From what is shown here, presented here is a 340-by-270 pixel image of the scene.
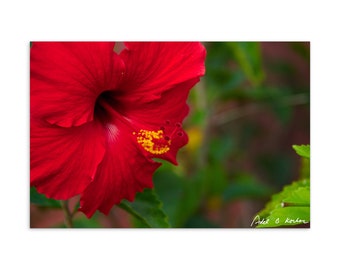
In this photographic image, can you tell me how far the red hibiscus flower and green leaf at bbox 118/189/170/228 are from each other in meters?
0.03

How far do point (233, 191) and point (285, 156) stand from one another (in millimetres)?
528

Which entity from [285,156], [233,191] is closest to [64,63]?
[233,191]

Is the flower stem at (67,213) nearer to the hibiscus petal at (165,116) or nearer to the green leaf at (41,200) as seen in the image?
the green leaf at (41,200)

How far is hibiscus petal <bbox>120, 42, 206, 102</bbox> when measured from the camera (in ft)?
3.94

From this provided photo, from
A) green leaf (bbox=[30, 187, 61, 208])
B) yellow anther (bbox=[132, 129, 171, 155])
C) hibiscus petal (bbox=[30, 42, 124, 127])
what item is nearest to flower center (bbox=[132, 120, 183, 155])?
yellow anther (bbox=[132, 129, 171, 155])

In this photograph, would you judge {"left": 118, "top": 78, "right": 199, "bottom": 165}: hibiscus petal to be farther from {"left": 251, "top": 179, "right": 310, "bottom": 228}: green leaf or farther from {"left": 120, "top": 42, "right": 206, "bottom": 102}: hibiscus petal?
{"left": 251, "top": 179, "right": 310, "bottom": 228}: green leaf

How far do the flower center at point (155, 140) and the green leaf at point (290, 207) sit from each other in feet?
0.89

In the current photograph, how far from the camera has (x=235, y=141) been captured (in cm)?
230

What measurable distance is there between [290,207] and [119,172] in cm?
38
